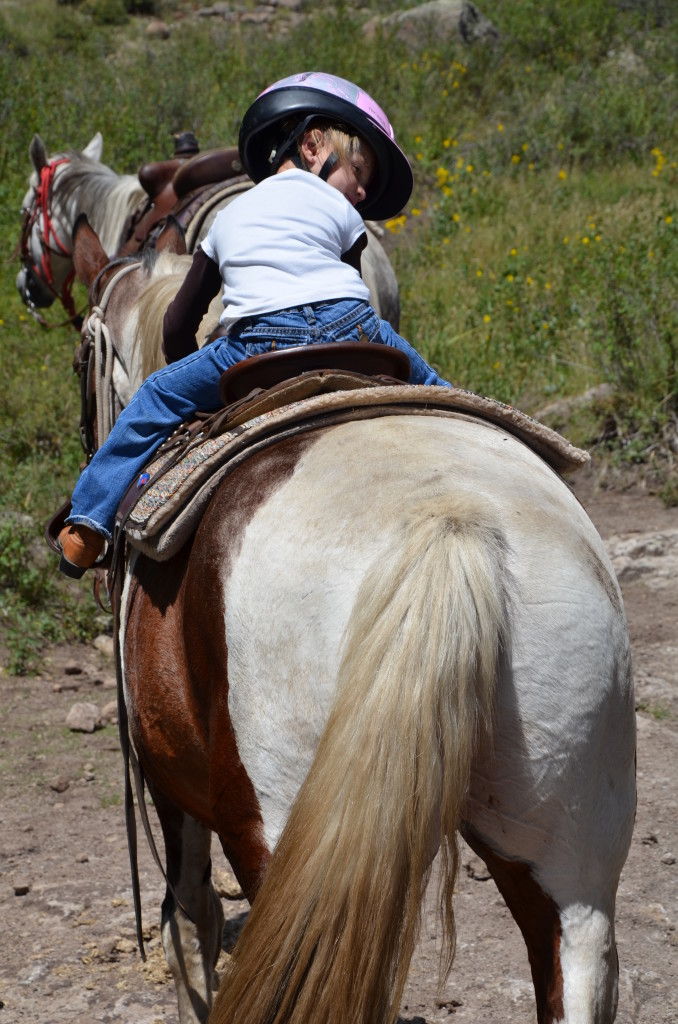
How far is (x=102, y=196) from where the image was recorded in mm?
5820

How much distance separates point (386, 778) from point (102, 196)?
5.16 metres

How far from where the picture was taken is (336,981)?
4.74ft

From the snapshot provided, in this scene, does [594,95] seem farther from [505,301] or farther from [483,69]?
[505,301]

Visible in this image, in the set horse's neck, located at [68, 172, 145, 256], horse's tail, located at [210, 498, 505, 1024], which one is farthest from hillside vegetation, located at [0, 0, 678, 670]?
horse's tail, located at [210, 498, 505, 1024]

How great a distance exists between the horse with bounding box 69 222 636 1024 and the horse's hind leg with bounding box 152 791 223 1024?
31.7 inches

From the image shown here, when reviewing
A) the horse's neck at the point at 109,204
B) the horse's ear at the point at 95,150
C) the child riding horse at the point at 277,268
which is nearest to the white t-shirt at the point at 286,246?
the child riding horse at the point at 277,268

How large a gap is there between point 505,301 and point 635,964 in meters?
5.69

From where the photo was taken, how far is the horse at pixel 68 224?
571 cm

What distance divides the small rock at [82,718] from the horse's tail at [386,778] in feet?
10.6

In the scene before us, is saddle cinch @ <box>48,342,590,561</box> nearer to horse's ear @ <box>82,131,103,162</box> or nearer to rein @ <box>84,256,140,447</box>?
rein @ <box>84,256,140,447</box>

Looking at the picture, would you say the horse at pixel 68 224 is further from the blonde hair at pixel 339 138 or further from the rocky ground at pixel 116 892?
the blonde hair at pixel 339 138

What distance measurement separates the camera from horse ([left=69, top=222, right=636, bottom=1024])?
142 cm

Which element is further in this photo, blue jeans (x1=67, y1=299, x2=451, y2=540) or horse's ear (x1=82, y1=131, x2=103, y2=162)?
horse's ear (x1=82, y1=131, x2=103, y2=162)

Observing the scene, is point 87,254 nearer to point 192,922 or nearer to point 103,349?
point 103,349
